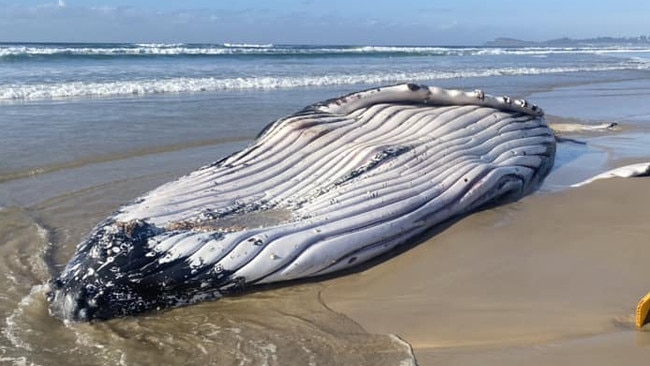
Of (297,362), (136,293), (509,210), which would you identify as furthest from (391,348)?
(509,210)

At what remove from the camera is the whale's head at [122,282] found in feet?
12.0

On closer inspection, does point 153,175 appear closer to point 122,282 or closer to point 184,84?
point 122,282

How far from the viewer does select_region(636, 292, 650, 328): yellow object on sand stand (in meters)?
3.23

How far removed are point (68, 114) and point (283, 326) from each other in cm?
915

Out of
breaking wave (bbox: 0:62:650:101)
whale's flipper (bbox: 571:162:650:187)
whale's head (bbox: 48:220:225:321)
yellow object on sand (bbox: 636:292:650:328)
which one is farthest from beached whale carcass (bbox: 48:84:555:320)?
breaking wave (bbox: 0:62:650:101)

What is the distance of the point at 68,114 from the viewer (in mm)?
11648

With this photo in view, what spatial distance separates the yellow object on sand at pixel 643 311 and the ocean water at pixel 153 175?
1042 millimetres

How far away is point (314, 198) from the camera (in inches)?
183

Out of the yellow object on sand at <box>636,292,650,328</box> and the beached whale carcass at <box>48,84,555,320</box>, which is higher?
the beached whale carcass at <box>48,84,555,320</box>

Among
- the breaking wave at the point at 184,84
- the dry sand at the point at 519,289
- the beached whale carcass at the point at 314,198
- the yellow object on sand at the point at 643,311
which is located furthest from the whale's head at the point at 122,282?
the breaking wave at the point at 184,84

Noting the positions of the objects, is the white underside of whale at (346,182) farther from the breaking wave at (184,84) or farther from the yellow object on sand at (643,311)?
the breaking wave at (184,84)

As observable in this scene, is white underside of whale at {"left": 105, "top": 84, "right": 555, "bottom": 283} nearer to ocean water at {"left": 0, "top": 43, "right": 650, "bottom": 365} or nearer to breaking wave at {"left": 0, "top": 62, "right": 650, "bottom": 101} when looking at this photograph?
ocean water at {"left": 0, "top": 43, "right": 650, "bottom": 365}

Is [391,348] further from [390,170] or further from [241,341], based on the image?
[390,170]

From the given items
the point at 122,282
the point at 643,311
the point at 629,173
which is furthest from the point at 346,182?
the point at 629,173
